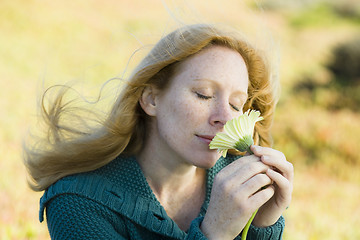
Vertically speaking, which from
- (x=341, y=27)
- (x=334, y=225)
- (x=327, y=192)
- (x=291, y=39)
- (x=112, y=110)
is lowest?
(x=341, y=27)

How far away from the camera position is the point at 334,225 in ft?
16.2

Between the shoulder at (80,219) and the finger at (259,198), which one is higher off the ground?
the finger at (259,198)

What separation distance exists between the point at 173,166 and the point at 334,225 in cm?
312

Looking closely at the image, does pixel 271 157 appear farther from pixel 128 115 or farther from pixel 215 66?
pixel 128 115

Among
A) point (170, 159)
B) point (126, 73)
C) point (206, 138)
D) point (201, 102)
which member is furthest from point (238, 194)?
point (126, 73)

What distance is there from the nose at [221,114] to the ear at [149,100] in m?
0.40

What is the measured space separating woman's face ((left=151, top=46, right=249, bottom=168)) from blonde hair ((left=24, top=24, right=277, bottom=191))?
0.26 feet

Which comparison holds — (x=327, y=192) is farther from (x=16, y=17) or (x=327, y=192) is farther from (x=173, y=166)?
(x=16, y=17)

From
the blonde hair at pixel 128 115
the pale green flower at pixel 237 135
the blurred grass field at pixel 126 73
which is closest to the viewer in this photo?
the pale green flower at pixel 237 135

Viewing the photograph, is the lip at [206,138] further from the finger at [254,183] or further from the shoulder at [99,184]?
the shoulder at [99,184]

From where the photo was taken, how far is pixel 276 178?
Answer: 1.94 metres

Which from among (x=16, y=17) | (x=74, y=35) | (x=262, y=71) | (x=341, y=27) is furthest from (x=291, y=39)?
(x=262, y=71)

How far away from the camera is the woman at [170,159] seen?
199cm

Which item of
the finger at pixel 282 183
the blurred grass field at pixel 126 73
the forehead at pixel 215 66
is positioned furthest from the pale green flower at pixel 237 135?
the blurred grass field at pixel 126 73
